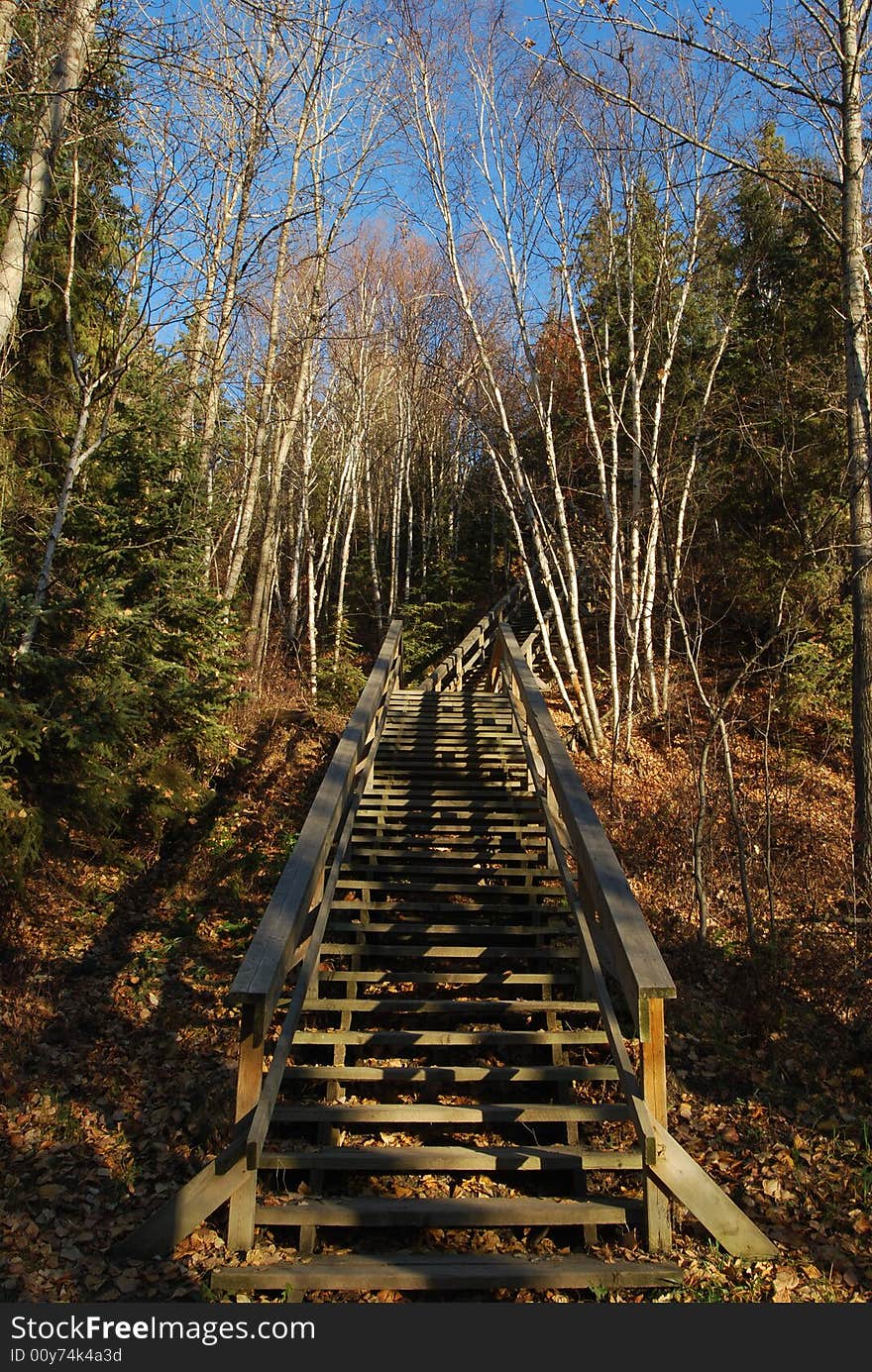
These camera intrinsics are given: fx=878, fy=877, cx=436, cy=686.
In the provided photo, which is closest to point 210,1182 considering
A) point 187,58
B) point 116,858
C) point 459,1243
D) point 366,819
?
point 459,1243

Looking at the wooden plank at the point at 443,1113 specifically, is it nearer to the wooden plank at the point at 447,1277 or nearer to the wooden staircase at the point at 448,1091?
the wooden staircase at the point at 448,1091

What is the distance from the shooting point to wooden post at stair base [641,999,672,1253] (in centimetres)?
356

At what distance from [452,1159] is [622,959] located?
3.74ft

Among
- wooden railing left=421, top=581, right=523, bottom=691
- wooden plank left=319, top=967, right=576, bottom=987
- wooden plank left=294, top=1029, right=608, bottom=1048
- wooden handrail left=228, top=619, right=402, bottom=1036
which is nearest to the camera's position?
wooden handrail left=228, top=619, right=402, bottom=1036

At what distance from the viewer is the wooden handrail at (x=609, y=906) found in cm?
359

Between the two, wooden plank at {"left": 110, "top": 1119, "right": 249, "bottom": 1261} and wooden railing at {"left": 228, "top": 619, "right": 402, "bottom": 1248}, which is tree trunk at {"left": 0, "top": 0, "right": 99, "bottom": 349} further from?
wooden plank at {"left": 110, "top": 1119, "right": 249, "bottom": 1261}

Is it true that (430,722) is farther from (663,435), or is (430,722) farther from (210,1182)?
(663,435)

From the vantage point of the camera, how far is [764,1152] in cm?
436

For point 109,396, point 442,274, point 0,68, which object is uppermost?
point 442,274

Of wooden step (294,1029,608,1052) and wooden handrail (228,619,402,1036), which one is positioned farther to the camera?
wooden step (294,1029,608,1052)

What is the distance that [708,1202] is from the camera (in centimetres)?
346

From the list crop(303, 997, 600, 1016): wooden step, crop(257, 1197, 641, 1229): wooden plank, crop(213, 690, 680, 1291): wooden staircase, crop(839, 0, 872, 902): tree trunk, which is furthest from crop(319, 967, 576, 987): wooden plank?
crop(839, 0, 872, 902): tree trunk

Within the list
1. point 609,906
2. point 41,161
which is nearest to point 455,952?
point 609,906

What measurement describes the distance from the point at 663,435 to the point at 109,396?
394 inches
